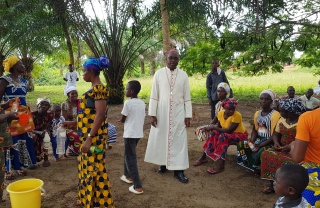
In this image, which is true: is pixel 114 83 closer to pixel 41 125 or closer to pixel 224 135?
pixel 41 125

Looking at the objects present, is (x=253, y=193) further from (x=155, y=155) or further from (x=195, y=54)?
(x=195, y=54)

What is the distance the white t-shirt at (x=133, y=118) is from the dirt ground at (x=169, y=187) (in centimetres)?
77

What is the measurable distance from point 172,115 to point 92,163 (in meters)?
1.51

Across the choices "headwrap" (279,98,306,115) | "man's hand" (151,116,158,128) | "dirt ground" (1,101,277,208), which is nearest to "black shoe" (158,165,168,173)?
"dirt ground" (1,101,277,208)

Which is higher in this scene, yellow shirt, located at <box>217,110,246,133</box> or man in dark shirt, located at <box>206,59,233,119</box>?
man in dark shirt, located at <box>206,59,233,119</box>

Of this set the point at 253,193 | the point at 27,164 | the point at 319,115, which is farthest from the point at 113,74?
the point at 319,115

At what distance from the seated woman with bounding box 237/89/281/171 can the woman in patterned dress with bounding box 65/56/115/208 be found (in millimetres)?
2136

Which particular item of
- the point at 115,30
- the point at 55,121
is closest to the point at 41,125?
the point at 55,121

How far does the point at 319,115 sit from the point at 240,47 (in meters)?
8.28

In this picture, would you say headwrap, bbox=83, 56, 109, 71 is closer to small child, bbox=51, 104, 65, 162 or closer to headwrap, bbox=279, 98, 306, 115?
headwrap, bbox=279, 98, 306, 115

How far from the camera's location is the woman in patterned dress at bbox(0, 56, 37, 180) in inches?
153

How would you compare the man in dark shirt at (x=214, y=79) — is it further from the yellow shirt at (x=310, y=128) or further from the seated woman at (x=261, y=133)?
the yellow shirt at (x=310, y=128)

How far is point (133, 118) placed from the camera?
366 cm

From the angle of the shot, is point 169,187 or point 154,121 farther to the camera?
point 154,121
